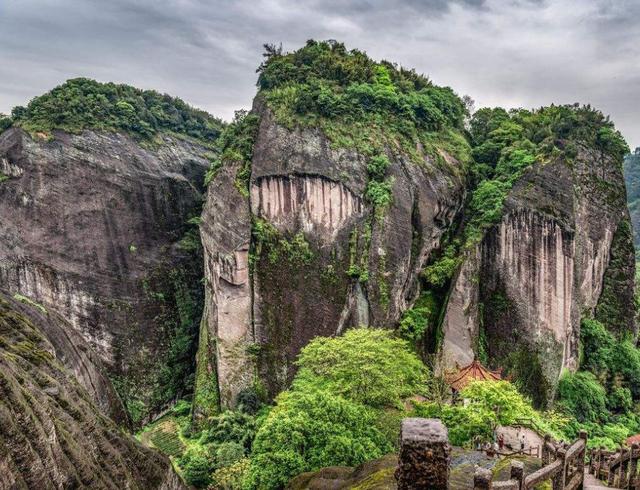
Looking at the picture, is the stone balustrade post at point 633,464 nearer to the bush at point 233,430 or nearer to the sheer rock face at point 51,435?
the sheer rock face at point 51,435

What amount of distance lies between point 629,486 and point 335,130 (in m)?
20.2

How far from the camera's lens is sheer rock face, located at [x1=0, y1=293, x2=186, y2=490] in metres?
7.52

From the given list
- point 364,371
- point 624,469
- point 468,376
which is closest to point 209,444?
point 364,371

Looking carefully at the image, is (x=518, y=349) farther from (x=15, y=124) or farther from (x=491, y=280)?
(x=15, y=124)

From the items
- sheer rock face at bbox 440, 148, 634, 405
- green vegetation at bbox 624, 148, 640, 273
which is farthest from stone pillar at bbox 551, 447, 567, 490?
green vegetation at bbox 624, 148, 640, 273

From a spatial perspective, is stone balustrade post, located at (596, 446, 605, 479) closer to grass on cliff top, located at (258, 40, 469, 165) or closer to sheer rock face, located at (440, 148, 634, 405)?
sheer rock face, located at (440, 148, 634, 405)

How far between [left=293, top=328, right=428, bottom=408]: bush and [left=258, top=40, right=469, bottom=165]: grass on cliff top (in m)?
11.5

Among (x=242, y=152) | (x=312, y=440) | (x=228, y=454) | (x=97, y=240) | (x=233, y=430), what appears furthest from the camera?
(x=97, y=240)

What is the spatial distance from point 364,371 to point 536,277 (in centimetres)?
1346

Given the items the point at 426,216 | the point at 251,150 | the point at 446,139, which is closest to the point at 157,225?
the point at 251,150

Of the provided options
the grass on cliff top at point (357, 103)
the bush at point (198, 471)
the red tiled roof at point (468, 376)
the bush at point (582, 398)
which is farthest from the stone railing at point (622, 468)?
the grass on cliff top at point (357, 103)

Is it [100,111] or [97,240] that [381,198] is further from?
[100,111]

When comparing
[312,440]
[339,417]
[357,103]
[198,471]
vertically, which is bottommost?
[198,471]

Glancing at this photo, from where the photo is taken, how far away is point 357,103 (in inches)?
1010
